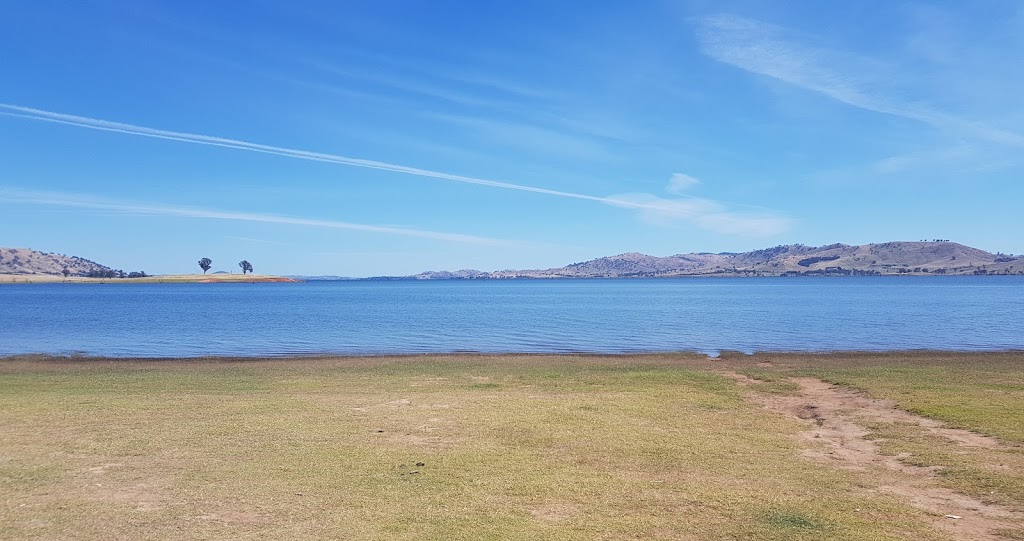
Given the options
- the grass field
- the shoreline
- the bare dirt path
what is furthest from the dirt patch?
the shoreline

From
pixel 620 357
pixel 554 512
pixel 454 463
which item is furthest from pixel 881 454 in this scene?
pixel 620 357

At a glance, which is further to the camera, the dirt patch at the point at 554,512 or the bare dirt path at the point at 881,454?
the dirt patch at the point at 554,512

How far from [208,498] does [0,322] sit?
79413 millimetres

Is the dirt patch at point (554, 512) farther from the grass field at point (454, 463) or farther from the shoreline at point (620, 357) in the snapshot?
the shoreline at point (620, 357)

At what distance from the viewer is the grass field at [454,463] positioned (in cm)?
934

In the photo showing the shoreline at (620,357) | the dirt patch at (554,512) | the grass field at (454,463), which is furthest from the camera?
the shoreline at (620,357)

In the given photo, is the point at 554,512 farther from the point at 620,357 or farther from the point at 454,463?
the point at 620,357

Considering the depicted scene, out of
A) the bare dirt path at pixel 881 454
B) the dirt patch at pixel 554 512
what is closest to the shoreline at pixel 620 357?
the bare dirt path at pixel 881 454

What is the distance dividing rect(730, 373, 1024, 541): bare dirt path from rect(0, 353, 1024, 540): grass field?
38cm

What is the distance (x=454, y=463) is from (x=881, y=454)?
344 inches

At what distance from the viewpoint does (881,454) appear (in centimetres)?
1336

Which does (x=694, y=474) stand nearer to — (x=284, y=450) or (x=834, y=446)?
(x=834, y=446)

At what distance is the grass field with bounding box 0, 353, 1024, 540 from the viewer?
30.7 feet

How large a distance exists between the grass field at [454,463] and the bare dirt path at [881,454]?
0.38 meters
